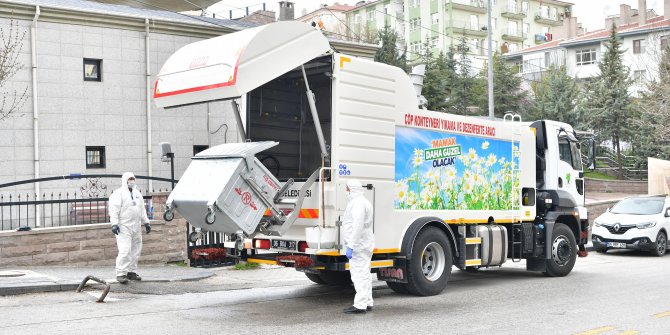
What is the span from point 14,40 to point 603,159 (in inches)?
1315

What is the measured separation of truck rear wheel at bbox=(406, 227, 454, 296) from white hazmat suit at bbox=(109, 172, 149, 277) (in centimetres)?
450

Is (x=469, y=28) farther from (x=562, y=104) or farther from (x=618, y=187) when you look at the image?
(x=618, y=187)

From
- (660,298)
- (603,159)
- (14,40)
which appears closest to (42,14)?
(14,40)

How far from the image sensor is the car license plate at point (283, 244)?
10.3 m

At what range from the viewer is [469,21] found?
73.7 m

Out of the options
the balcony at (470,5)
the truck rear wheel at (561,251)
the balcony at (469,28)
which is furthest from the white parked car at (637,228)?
the balcony at (470,5)

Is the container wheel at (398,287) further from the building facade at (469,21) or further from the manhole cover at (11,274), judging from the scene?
the building facade at (469,21)

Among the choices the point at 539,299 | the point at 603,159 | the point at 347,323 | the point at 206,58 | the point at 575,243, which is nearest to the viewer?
the point at 347,323

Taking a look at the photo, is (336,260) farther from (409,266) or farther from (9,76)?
(9,76)

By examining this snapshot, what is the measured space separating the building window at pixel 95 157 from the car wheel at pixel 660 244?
1430cm

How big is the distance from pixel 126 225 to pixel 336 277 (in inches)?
138

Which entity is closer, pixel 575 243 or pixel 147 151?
pixel 575 243

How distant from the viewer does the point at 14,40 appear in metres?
18.2

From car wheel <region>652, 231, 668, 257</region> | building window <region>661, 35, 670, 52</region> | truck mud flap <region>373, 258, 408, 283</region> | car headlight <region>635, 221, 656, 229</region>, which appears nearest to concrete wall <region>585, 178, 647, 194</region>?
building window <region>661, 35, 670, 52</region>
